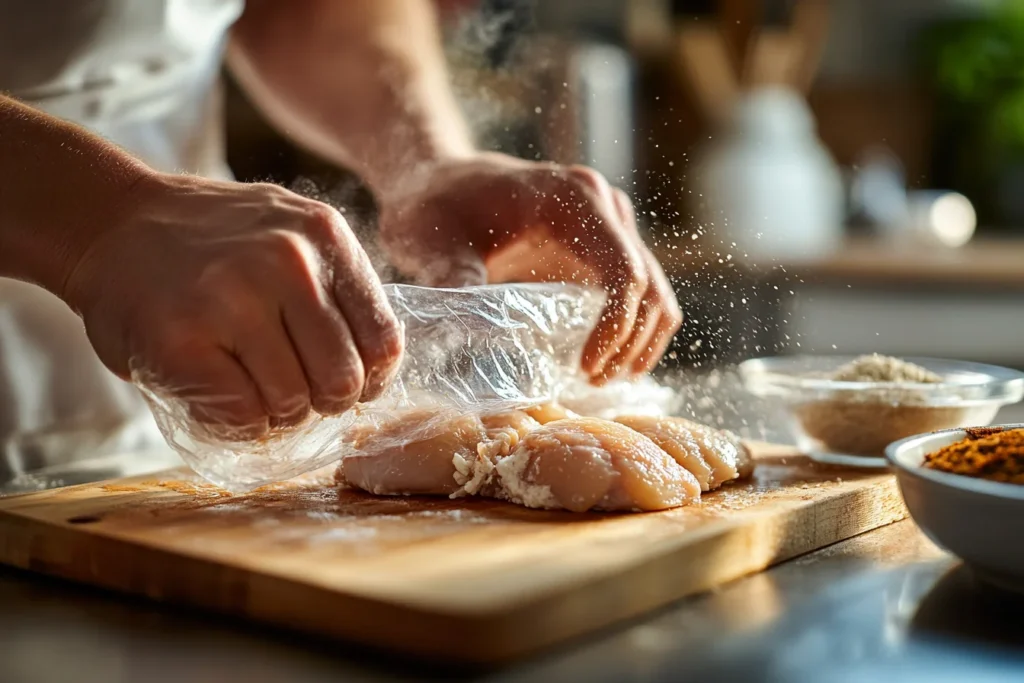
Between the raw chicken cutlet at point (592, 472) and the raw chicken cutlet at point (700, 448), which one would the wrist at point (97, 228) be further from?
the raw chicken cutlet at point (700, 448)

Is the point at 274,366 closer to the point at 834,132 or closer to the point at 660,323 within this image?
the point at 660,323

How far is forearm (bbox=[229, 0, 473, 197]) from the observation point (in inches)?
60.4

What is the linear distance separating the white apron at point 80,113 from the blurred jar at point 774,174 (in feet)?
6.24

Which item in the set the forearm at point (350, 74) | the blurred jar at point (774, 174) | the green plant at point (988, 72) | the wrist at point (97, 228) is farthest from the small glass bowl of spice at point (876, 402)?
the green plant at point (988, 72)

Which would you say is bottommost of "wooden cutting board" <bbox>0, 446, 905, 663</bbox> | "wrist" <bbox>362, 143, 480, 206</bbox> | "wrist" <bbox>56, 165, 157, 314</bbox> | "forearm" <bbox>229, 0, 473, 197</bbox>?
"wooden cutting board" <bbox>0, 446, 905, 663</bbox>

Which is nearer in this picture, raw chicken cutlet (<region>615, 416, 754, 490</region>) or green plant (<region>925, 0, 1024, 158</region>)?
raw chicken cutlet (<region>615, 416, 754, 490</region>)

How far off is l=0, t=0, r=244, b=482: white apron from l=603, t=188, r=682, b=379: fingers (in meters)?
0.62

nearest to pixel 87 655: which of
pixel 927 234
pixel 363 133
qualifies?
pixel 363 133

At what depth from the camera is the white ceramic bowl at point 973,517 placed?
0.76 metres

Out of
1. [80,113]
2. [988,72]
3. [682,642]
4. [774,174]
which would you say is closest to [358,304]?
[682,642]

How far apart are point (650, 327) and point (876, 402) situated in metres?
0.26

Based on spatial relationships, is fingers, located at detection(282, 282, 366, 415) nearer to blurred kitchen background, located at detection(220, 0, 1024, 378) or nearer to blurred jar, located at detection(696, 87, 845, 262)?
blurred kitchen background, located at detection(220, 0, 1024, 378)

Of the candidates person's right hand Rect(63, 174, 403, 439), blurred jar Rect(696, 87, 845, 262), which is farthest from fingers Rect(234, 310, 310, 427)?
blurred jar Rect(696, 87, 845, 262)

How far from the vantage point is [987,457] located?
85 cm
